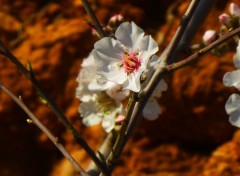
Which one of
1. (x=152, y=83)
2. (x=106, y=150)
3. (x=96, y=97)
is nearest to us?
(x=152, y=83)

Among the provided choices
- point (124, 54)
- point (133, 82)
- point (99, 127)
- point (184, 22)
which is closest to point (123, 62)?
point (124, 54)

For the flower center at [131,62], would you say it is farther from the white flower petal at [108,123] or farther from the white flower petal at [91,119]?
the white flower petal at [91,119]

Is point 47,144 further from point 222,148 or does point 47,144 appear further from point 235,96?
point 235,96

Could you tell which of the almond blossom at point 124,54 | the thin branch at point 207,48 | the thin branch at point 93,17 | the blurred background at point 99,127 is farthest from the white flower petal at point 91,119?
the blurred background at point 99,127

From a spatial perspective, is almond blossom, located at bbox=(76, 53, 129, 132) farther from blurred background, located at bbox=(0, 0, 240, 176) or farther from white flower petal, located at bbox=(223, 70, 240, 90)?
blurred background, located at bbox=(0, 0, 240, 176)

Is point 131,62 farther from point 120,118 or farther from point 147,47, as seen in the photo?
point 120,118

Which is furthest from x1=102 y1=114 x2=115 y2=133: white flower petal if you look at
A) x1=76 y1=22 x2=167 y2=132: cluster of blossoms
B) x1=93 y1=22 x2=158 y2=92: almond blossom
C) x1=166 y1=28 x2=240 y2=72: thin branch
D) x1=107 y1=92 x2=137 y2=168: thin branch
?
x1=166 y1=28 x2=240 y2=72: thin branch
